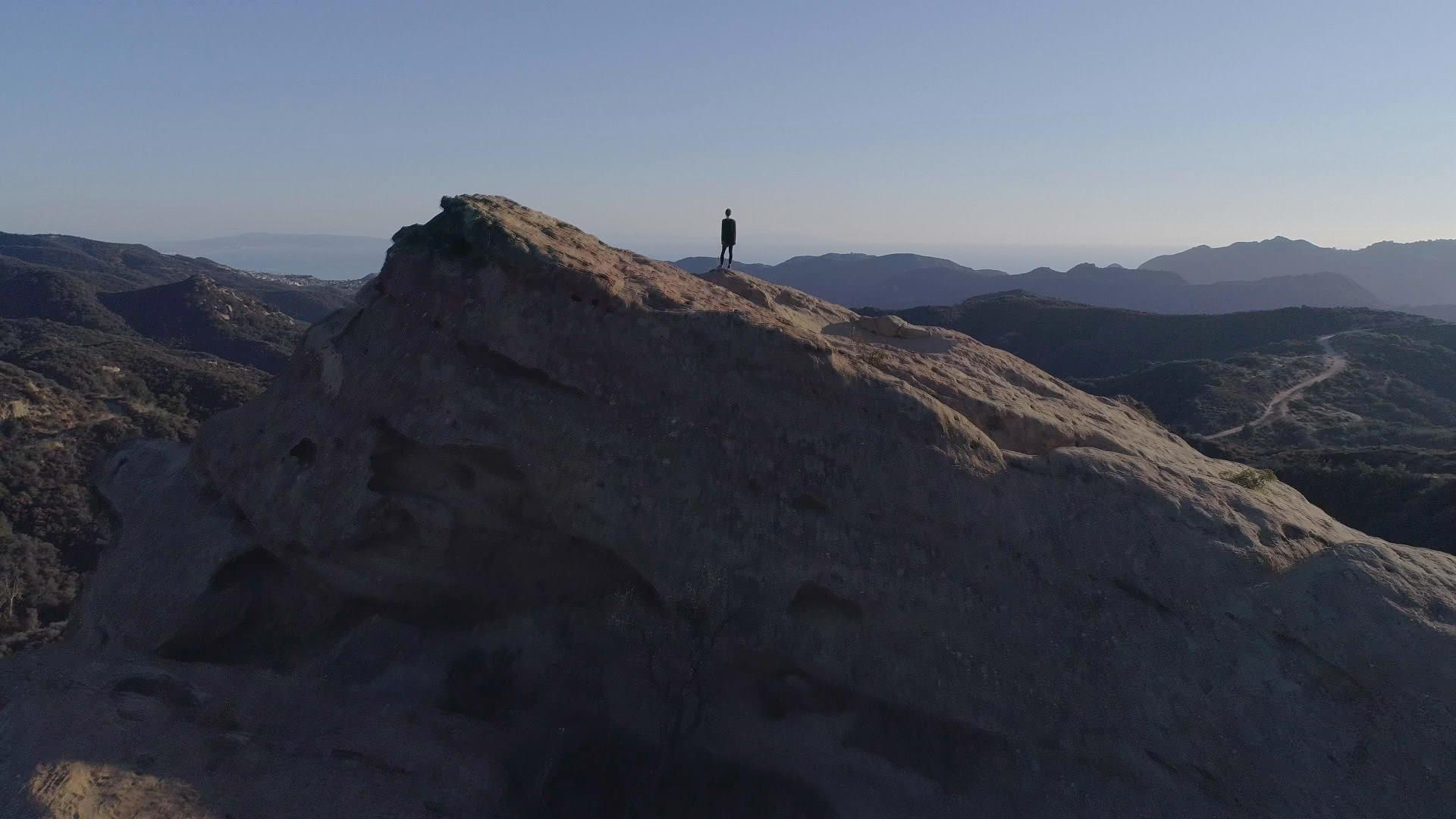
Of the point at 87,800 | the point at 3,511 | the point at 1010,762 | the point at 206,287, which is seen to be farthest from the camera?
the point at 206,287

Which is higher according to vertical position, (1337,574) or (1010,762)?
(1337,574)

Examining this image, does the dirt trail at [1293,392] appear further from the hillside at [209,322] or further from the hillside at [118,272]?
the hillside at [118,272]

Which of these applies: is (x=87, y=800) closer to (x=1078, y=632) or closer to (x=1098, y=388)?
(x=1078, y=632)

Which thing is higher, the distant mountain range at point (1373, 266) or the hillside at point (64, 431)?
the distant mountain range at point (1373, 266)

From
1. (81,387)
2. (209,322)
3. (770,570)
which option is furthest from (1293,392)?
(209,322)

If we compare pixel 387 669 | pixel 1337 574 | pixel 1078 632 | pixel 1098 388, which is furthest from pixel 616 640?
pixel 1098 388

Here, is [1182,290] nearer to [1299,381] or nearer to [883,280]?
[883,280]

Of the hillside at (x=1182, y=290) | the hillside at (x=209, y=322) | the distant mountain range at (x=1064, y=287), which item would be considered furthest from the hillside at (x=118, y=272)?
the hillside at (x=1182, y=290)
